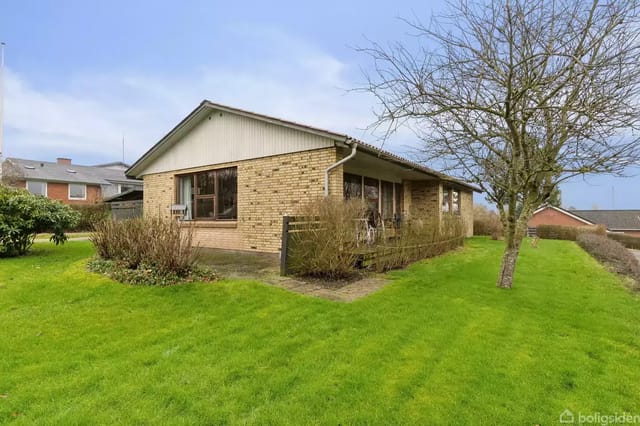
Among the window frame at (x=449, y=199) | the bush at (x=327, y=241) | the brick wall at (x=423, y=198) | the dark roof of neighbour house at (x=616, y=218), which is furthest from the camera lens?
the dark roof of neighbour house at (x=616, y=218)

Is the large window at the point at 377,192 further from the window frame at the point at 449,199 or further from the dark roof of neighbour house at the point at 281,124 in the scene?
the window frame at the point at 449,199

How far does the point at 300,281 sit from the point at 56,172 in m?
35.1

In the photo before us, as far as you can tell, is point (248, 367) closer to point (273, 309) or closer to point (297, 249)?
point (273, 309)

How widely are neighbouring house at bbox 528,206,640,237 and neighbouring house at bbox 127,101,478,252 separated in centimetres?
3853

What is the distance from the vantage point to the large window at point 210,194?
1079 cm

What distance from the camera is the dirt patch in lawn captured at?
5270 mm

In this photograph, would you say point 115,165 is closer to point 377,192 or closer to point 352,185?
point 377,192

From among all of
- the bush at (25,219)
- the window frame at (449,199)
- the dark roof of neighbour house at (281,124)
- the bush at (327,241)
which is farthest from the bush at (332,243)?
the window frame at (449,199)

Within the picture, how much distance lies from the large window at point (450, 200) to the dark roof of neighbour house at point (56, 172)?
23247 mm

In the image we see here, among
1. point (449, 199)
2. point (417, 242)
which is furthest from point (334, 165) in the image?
point (449, 199)

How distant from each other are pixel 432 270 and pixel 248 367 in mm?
5625

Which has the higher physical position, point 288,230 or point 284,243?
point 288,230

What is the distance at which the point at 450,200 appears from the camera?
57.3 ft

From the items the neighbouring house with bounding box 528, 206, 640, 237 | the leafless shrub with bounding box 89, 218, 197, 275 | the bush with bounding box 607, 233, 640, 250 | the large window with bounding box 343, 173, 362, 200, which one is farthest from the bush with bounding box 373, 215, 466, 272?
the neighbouring house with bounding box 528, 206, 640, 237
